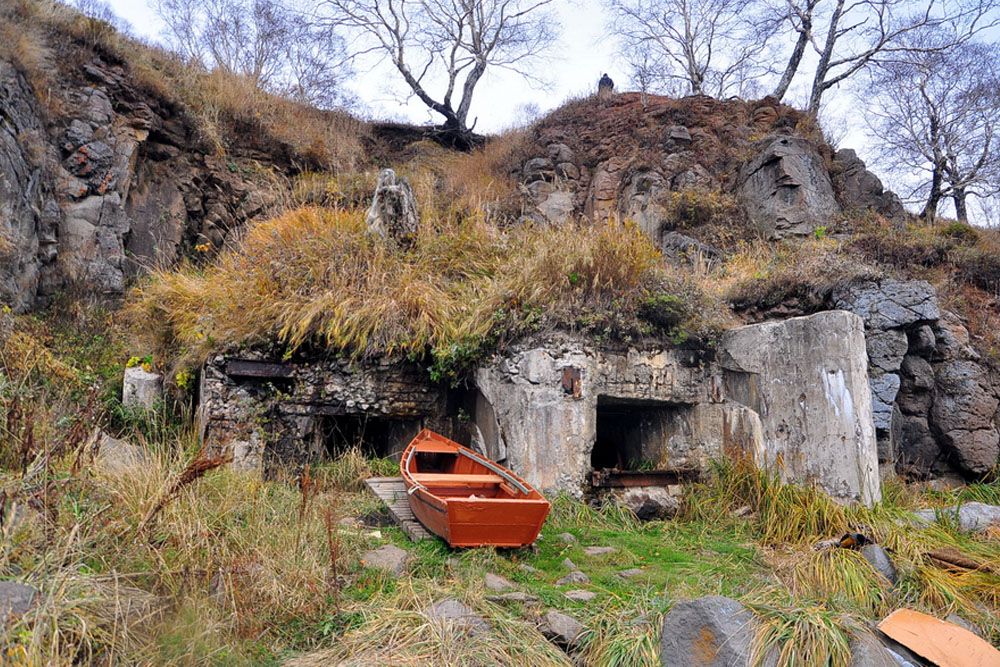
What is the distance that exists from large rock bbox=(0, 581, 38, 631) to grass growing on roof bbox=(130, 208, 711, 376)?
412 centimetres

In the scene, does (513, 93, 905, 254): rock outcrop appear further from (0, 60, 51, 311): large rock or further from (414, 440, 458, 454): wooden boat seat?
(0, 60, 51, 311): large rock

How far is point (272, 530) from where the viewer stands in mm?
4648

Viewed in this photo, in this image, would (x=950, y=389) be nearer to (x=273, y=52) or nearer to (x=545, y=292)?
(x=545, y=292)

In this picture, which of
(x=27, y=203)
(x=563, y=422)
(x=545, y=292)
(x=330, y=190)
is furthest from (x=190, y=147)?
(x=563, y=422)

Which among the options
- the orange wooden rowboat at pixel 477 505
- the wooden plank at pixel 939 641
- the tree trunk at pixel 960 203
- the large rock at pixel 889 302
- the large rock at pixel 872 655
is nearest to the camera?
the large rock at pixel 872 655

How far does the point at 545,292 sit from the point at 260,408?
3509mm

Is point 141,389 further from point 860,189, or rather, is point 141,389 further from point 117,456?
point 860,189

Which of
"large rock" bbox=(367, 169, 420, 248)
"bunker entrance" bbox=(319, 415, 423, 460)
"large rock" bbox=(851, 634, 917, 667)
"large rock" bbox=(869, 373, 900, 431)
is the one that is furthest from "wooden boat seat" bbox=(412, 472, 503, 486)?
"large rock" bbox=(869, 373, 900, 431)

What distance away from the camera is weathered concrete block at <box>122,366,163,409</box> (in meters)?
7.62

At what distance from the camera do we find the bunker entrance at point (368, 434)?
7753 mm

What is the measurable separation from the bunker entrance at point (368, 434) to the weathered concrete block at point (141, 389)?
2101mm

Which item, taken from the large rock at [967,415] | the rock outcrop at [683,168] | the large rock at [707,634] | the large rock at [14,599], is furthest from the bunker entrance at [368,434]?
the large rock at [967,415]

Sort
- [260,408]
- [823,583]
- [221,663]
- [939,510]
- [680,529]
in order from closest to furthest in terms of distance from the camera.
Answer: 1. [221,663]
2. [823,583]
3. [939,510]
4. [680,529]
5. [260,408]

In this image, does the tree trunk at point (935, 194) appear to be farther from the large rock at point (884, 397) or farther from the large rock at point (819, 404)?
the large rock at point (819, 404)
